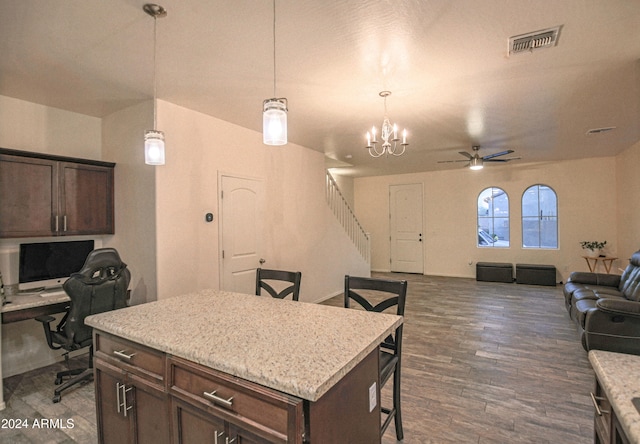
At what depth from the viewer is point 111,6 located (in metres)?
1.84

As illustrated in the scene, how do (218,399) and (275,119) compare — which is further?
(275,119)

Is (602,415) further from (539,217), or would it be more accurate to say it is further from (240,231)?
(539,217)

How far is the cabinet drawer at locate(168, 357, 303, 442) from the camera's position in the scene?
1.08 metres

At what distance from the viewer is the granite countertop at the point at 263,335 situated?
1154 mm

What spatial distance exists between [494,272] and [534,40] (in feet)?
19.9

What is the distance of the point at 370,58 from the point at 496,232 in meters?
6.68

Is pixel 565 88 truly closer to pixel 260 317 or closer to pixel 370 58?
pixel 370 58

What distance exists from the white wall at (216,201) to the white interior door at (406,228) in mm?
3462

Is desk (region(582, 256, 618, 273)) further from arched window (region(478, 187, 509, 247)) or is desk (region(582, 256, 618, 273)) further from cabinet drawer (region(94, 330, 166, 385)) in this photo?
cabinet drawer (region(94, 330, 166, 385))

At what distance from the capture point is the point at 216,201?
379 cm

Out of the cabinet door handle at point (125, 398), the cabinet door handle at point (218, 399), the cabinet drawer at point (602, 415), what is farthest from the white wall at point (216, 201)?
the cabinet drawer at point (602, 415)

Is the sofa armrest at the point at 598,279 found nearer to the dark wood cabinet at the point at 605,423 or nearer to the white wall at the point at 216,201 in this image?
the white wall at the point at 216,201

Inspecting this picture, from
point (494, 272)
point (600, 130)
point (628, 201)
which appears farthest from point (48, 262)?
point (628, 201)

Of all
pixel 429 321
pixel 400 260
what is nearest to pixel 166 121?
pixel 429 321
